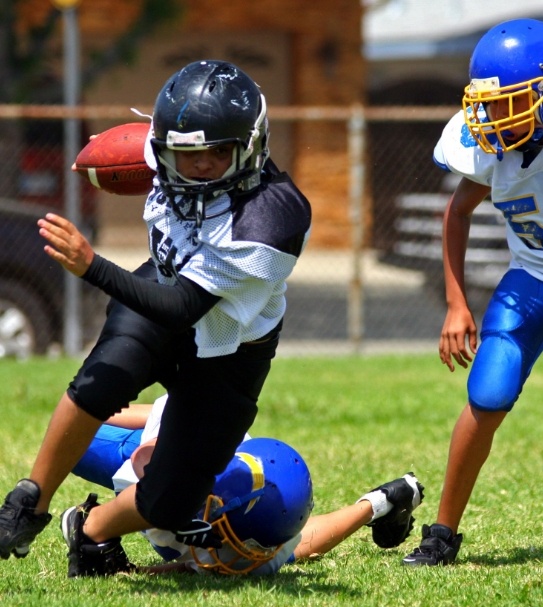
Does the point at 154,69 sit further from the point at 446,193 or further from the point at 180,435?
the point at 180,435

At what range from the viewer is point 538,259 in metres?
4.14

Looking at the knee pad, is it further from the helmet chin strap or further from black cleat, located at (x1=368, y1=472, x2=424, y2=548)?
the helmet chin strap

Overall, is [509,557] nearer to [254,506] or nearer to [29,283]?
[254,506]

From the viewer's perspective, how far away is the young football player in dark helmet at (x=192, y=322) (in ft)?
11.5

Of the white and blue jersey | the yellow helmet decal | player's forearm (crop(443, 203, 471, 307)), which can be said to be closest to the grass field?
the yellow helmet decal

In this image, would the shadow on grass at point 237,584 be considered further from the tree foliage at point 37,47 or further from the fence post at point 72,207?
the tree foliage at point 37,47

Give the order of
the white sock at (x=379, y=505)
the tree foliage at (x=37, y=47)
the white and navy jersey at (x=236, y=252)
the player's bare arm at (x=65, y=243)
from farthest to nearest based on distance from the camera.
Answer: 1. the tree foliage at (x=37, y=47)
2. the white sock at (x=379, y=505)
3. the white and navy jersey at (x=236, y=252)
4. the player's bare arm at (x=65, y=243)

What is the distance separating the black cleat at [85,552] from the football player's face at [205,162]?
1.15 metres

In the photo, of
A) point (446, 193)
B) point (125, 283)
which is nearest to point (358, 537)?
point (125, 283)

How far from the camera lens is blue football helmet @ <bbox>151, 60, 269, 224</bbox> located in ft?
11.5

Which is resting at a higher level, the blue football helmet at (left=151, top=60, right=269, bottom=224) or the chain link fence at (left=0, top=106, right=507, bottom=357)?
the blue football helmet at (left=151, top=60, right=269, bottom=224)

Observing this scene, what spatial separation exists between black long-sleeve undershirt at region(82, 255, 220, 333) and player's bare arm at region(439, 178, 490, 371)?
103 centimetres

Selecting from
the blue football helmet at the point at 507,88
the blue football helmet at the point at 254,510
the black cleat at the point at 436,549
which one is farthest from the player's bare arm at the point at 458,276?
the blue football helmet at the point at 254,510

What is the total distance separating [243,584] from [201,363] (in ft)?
2.29
